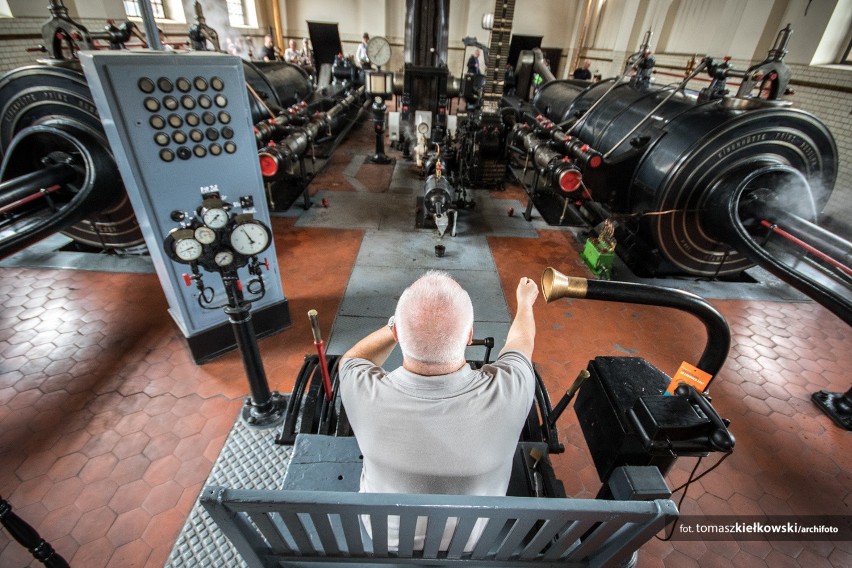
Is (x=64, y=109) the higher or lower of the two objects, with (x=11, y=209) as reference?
higher

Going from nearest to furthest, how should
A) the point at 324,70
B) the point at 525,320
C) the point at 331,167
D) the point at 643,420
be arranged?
1. the point at 643,420
2. the point at 525,320
3. the point at 331,167
4. the point at 324,70

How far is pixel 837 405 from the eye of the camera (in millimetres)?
3180

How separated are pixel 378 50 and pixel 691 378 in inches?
361

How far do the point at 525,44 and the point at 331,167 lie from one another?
565 inches

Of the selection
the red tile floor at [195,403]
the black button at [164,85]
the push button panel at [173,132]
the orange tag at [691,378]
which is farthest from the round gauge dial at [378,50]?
the orange tag at [691,378]

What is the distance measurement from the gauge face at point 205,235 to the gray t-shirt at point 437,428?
1.57m

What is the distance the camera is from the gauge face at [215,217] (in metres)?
2.32

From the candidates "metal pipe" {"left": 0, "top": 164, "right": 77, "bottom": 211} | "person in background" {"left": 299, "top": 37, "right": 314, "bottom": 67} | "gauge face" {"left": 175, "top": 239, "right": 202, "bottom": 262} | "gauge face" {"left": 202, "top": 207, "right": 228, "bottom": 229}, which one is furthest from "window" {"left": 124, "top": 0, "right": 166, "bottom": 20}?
"gauge face" {"left": 175, "top": 239, "right": 202, "bottom": 262}

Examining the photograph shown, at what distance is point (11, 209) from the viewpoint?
130 inches

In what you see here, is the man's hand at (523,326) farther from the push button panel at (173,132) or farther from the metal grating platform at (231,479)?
the push button panel at (173,132)

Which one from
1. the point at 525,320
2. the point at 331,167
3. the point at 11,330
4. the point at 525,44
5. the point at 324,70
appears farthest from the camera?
the point at 525,44

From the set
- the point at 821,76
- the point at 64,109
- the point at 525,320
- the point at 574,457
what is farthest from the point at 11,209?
the point at 821,76

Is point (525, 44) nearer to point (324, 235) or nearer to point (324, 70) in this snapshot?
point (324, 70)

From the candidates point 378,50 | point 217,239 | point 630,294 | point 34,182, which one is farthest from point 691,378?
point 378,50
